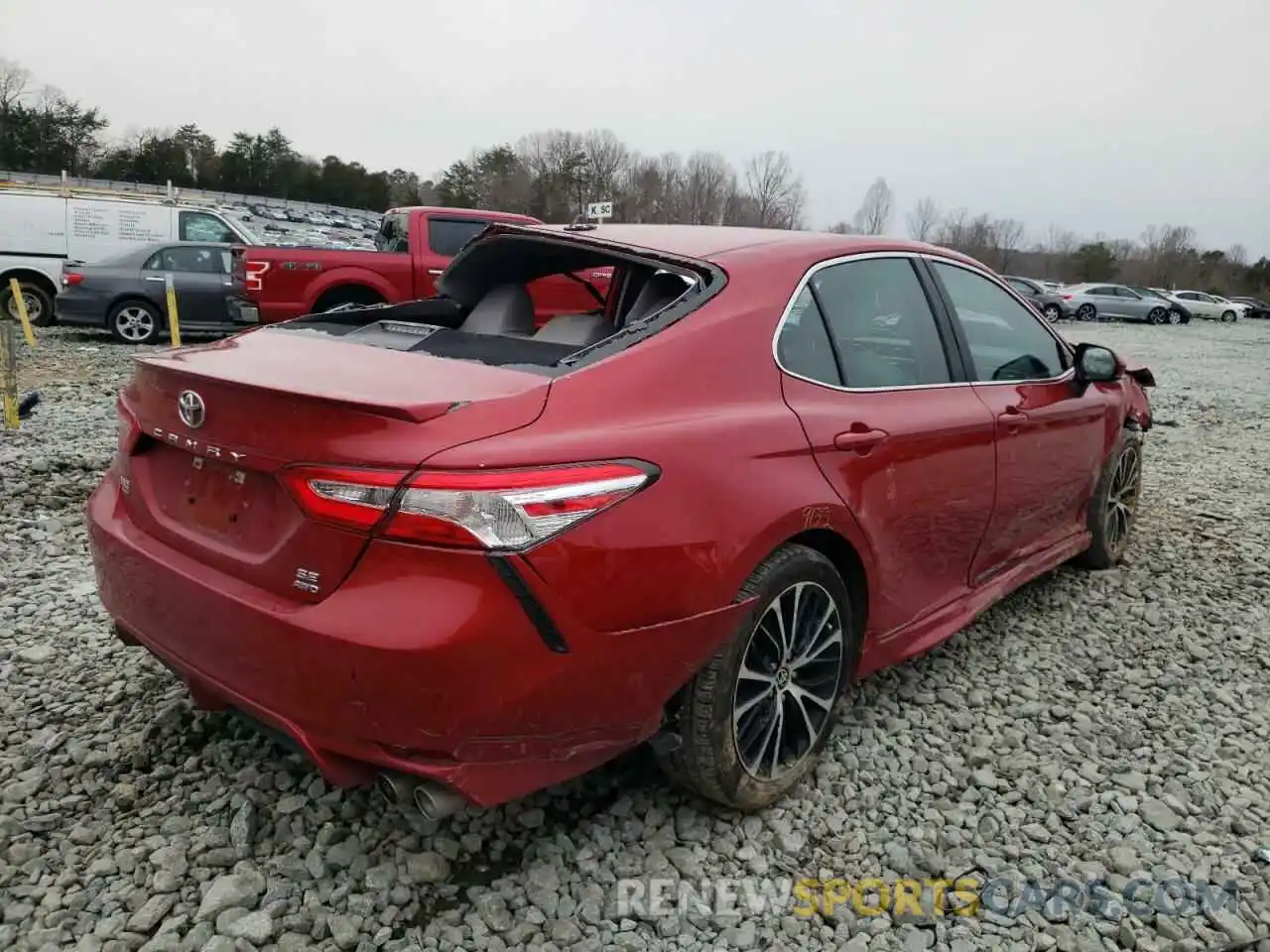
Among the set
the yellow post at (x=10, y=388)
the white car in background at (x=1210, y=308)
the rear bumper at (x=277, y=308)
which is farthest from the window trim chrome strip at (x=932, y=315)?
the white car in background at (x=1210, y=308)

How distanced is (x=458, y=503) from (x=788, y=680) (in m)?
1.18

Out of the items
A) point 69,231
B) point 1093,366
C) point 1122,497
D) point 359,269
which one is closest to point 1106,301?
point 359,269

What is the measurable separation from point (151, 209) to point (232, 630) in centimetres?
1400

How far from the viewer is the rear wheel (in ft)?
38.6

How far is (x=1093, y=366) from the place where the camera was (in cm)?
395

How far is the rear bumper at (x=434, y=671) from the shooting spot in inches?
72.4

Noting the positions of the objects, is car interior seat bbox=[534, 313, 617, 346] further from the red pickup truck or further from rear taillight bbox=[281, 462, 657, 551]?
the red pickup truck

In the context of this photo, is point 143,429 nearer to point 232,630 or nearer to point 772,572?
point 232,630

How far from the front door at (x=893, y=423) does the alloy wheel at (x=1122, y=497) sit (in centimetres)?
170

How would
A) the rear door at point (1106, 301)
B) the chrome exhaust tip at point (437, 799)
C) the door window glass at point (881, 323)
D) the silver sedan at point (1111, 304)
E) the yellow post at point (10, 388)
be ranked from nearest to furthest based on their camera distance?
the chrome exhaust tip at point (437, 799)
the door window glass at point (881, 323)
the yellow post at point (10, 388)
the silver sedan at point (1111, 304)
the rear door at point (1106, 301)

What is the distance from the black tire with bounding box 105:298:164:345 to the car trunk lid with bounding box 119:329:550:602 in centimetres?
1076

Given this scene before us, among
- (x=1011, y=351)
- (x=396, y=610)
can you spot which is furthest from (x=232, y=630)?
(x=1011, y=351)

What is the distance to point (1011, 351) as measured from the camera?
369 cm

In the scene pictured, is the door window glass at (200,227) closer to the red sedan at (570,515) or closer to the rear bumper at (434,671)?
the red sedan at (570,515)
